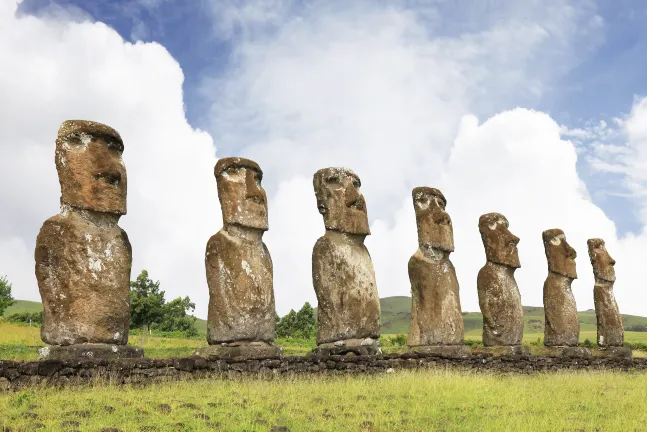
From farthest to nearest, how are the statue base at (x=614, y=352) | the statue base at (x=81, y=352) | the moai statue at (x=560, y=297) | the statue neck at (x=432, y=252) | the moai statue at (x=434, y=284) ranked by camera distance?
1. the statue base at (x=614, y=352)
2. the moai statue at (x=560, y=297)
3. the statue neck at (x=432, y=252)
4. the moai statue at (x=434, y=284)
5. the statue base at (x=81, y=352)

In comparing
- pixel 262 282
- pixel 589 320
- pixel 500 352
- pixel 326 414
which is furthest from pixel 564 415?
pixel 589 320

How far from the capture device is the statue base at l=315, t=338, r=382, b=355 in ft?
45.2

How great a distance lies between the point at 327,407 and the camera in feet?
32.3

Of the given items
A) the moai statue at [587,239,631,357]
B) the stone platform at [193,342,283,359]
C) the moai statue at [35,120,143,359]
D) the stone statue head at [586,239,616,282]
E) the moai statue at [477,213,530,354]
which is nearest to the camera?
the moai statue at [35,120,143,359]

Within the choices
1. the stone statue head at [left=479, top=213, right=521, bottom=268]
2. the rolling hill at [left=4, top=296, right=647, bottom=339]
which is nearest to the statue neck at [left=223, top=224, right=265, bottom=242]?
the stone statue head at [left=479, top=213, right=521, bottom=268]

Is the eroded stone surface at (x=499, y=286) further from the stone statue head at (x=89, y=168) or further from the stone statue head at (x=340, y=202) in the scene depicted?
the stone statue head at (x=89, y=168)

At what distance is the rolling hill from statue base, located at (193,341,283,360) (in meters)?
82.9

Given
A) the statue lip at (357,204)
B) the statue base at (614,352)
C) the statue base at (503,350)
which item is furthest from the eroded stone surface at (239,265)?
the statue base at (614,352)

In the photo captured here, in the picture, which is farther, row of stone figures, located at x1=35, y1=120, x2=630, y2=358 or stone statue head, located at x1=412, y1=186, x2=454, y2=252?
stone statue head, located at x1=412, y1=186, x2=454, y2=252

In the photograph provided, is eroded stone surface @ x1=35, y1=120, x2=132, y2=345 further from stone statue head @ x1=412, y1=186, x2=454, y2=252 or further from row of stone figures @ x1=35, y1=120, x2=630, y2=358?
stone statue head @ x1=412, y1=186, x2=454, y2=252

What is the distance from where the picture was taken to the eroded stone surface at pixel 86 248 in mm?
11000

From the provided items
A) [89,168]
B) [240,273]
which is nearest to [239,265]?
[240,273]

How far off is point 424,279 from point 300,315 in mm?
27232

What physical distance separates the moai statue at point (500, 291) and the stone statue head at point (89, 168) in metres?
10.6
